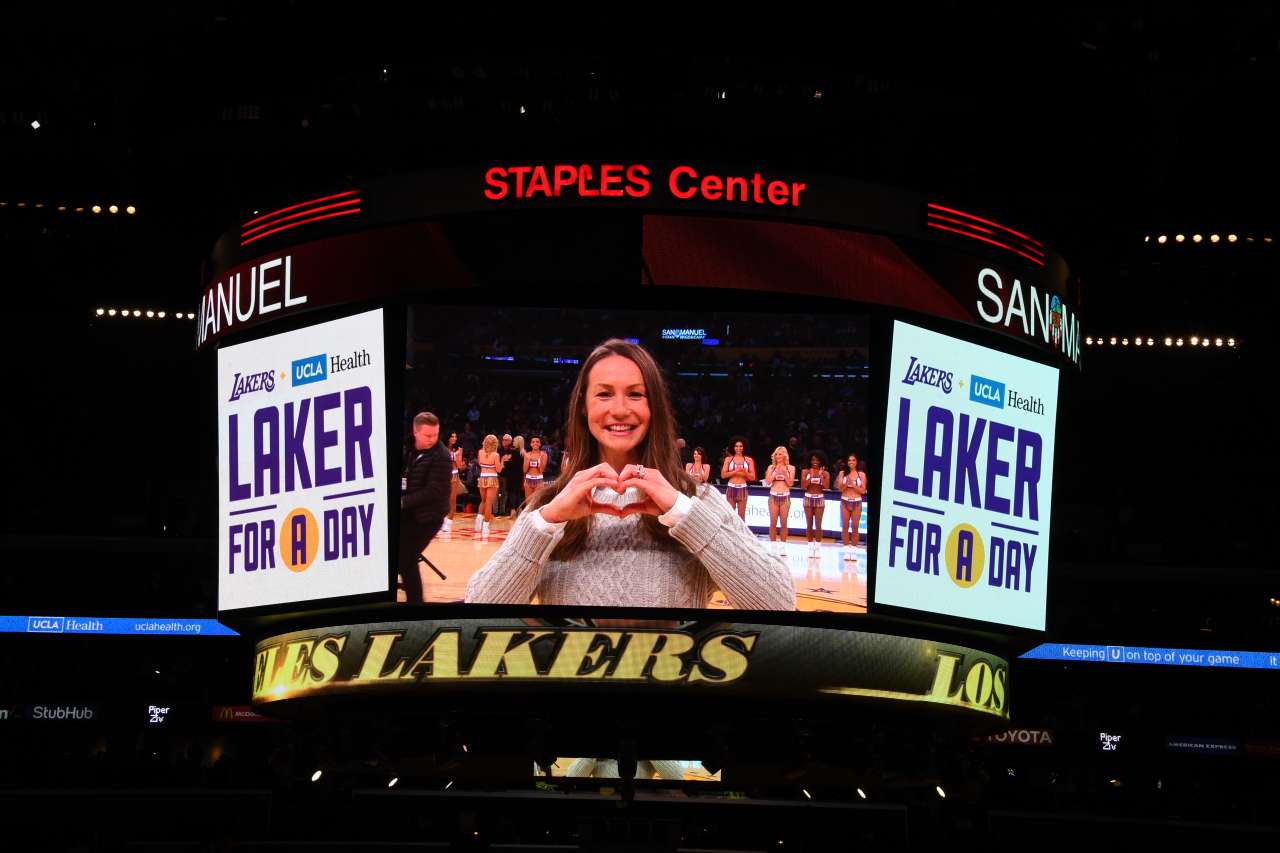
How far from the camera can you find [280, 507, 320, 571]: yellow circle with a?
49.7ft

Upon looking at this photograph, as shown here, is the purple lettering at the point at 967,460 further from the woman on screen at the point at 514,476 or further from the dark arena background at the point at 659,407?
the woman on screen at the point at 514,476

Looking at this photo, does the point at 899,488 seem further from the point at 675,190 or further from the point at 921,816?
the point at 921,816

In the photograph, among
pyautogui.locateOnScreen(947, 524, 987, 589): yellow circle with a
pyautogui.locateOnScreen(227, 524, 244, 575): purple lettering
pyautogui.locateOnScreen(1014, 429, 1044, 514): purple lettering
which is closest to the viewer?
pyautogui.locateOnScreen(947, 524, 987, 589): yellow circle with a

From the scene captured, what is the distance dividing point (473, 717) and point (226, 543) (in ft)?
11.1

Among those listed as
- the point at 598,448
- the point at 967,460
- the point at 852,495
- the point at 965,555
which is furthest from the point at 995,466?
the point at 598,448

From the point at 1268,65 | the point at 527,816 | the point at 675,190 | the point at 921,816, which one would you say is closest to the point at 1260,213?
the point at 1268,65

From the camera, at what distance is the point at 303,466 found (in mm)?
15250

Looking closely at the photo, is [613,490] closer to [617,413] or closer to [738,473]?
[617,413]

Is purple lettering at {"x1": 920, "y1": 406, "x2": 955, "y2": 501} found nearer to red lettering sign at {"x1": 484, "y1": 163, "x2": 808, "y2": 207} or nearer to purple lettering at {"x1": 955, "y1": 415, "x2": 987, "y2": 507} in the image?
purple lettering at {"x1": 955, "y1": 415, "x2": 987, "y2": 507}

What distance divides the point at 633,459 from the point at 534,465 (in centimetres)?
101

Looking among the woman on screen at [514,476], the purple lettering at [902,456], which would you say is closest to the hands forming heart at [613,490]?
the woman on screen at [514,476]

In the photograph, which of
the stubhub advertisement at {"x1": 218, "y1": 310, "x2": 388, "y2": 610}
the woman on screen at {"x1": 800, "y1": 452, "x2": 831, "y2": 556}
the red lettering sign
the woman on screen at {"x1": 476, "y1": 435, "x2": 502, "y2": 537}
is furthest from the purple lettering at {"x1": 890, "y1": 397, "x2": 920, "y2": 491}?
the stubhub advertisement at {"x1": 218, "y1": 310, "x2": 388, "y2": 610}

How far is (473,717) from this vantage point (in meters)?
16.4

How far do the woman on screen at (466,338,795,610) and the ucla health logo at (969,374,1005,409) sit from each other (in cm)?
288
